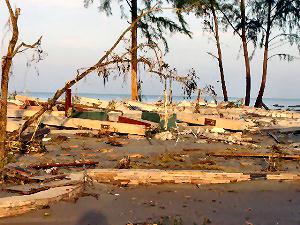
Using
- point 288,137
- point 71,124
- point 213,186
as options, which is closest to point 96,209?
point 213,186

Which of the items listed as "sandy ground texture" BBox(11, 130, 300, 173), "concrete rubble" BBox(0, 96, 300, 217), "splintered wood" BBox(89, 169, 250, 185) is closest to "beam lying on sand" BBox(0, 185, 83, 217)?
"concrete rubble" BBox(0, 96, 300, 217)

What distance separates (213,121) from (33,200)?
877 centimetres

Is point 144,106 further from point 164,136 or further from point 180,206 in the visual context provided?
point 180,206

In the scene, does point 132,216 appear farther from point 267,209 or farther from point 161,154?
point 161,154

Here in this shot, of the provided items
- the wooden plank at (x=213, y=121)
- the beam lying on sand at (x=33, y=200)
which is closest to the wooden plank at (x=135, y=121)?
the wooden plank at (x=213, y=121)

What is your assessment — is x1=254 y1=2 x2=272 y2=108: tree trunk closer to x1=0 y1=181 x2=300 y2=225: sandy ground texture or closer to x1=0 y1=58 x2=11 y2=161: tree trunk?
x1=0 y1=181 x2=300 y2=225: sandy ground texture

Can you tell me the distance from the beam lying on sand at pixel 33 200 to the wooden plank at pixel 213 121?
809 cm

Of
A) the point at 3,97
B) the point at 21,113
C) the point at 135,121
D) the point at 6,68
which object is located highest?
the point at 6,68

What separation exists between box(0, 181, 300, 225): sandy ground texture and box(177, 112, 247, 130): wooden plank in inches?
253

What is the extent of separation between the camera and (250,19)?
Answer: 24688mm

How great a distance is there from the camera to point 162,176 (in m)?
Answer: 5.80

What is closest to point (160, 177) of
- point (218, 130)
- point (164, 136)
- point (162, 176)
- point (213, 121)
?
point (162, 176)

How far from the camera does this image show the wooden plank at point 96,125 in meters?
10.5

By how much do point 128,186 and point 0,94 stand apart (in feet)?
7.46
